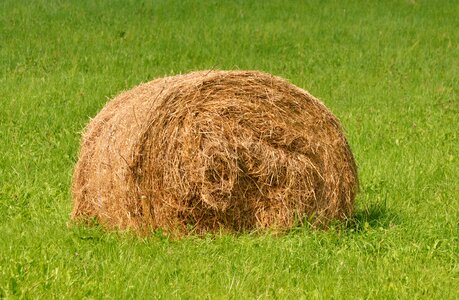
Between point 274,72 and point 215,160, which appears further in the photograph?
point 274,72

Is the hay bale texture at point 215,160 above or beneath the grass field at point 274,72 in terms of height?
above

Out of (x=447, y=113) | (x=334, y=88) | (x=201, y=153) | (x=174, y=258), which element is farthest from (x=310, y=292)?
(x=334, y=88)

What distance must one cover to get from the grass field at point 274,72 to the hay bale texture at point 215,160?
22 cm

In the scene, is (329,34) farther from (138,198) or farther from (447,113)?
(138,198)

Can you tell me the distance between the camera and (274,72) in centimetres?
1467

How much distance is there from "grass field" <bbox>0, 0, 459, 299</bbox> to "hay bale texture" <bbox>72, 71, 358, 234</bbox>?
225mm

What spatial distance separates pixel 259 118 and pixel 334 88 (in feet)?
21.0

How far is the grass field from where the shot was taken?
252 inches

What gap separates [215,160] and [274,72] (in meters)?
7.41

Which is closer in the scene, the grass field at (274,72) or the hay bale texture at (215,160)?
the grass field at (274,72)

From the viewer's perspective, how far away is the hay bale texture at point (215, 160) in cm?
734

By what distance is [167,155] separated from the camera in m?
7.36

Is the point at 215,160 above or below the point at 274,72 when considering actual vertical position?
above

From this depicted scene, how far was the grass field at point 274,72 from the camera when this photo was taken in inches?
252
